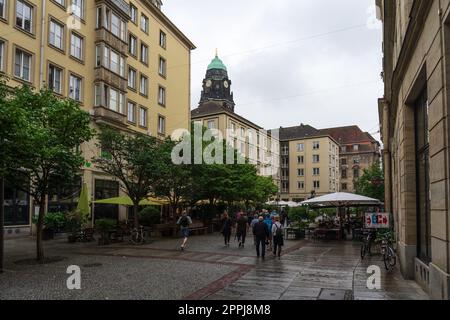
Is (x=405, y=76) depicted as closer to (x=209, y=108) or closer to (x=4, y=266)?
(x=4, y=266)

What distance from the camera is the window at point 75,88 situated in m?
28.1

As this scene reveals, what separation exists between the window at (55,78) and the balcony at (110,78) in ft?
10.5

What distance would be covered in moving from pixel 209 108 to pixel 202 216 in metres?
41.2

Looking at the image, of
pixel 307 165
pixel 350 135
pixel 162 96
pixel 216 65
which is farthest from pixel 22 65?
pixel 350 135

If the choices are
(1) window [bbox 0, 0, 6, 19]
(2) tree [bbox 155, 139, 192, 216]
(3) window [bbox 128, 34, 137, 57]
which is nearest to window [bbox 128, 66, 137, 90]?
(3) window [bbox 128, 34, 137, 57]

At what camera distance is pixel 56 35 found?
26891 mm

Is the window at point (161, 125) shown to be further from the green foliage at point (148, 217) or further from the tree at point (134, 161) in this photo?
the tree at point (134, 161)

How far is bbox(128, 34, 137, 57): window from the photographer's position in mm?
35153

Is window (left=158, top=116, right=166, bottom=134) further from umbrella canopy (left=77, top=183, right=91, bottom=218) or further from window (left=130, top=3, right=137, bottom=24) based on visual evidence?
umbrella canopy (left=77, top=183, right=91, bottom=218)

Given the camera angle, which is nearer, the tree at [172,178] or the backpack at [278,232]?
the backpack at [278,232]

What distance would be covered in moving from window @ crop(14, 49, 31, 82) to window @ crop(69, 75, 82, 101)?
3622mm

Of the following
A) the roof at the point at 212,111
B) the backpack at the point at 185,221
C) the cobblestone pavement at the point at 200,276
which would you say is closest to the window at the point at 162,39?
the roof at the point at 212,111
